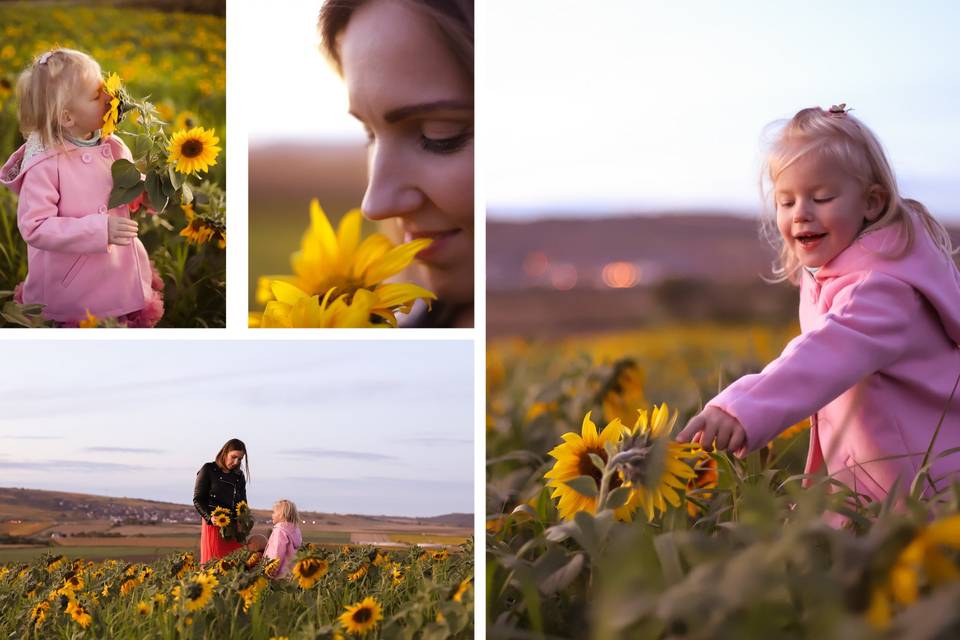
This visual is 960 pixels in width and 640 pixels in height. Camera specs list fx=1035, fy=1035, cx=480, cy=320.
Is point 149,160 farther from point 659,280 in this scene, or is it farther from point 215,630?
point 659,280

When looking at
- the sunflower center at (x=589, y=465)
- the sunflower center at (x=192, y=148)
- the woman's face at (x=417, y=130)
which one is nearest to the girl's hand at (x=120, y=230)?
the sunflower center at (x=192, y=148)

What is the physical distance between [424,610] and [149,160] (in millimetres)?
688

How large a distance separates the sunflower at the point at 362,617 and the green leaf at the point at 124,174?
620 mm

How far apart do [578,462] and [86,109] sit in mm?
803

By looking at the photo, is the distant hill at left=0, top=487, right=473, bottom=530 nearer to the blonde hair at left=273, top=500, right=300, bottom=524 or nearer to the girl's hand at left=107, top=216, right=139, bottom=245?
the blonde hair at left=273, top=500, right=300, bottom=524

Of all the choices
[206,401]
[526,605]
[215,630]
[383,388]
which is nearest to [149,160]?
[206,401]

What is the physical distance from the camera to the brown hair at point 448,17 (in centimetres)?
125

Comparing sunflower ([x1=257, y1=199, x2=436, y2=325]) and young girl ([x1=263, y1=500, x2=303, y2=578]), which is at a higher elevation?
sunflower ([x1=257, y1=199, x2=436, y2=325])

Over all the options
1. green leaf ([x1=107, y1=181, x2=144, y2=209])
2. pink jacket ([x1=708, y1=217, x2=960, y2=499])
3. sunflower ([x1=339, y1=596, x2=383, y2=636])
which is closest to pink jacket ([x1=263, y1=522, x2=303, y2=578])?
sunflower ([x1=339, y1=596, x2=383, y2=636])

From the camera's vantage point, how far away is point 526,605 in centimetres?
121

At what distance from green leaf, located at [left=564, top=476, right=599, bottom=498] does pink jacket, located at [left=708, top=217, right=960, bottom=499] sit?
20cm

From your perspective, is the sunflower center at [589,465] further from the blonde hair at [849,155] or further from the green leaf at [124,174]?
the green leaf at [124,174]

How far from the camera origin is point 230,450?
135 cm

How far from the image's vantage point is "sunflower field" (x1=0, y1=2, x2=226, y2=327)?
1.35m
